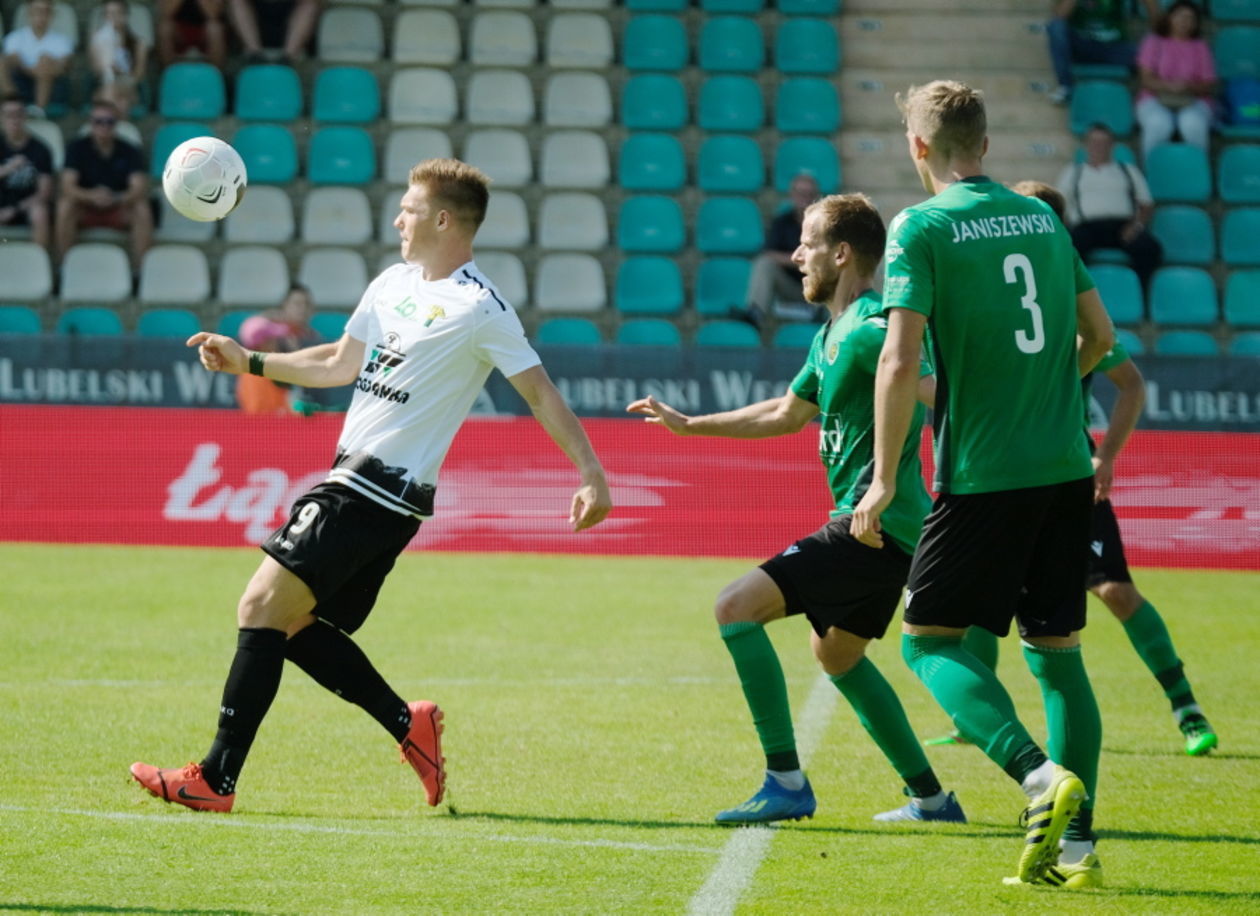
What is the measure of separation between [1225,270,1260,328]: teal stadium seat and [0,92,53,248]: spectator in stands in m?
12.9

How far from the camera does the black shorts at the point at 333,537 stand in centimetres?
569

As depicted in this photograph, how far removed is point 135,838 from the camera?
5281 millimetres

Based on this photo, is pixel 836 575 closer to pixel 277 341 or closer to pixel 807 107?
pixel 277 341

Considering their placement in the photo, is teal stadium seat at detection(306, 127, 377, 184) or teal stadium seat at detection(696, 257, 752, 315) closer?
teal stadium seat at detection(696, 257, 752, 315)

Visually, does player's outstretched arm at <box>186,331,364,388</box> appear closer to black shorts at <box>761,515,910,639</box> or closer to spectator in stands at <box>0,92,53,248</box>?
black shorts at <box>761,515,910,639</box>

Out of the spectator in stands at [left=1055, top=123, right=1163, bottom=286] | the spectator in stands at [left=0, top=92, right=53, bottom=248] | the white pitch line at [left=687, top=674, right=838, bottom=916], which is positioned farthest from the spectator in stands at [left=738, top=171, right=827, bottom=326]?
the white pitch line at [left=687, top=674, right=838, bottom=916]

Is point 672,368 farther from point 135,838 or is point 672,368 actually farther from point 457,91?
point 135,838

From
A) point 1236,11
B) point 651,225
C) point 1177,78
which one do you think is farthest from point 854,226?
point 1236,11

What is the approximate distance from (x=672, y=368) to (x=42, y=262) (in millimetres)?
7801

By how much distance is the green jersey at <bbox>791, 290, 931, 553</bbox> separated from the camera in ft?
19.1

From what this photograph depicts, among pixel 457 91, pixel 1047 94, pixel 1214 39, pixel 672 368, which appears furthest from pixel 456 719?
pixel 1214 39

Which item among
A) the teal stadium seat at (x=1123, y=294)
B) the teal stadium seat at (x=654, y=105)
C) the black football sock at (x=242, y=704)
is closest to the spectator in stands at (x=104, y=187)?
the teal stadium seat at (x=654, y=105)

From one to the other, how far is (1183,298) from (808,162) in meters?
4.46

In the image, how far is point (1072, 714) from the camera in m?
5.32
